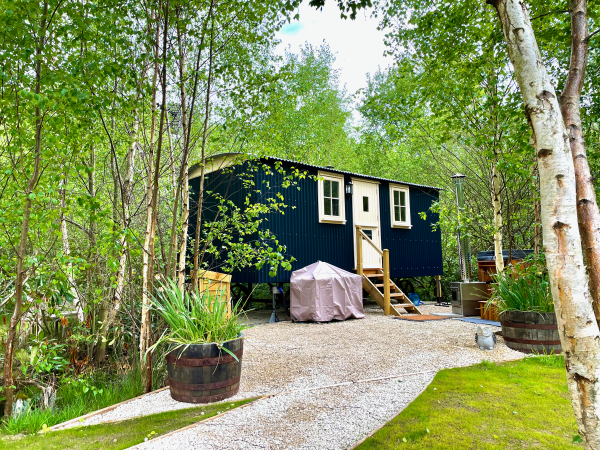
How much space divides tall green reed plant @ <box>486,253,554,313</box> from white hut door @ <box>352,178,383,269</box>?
6.07m

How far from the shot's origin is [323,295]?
9031 millimetres

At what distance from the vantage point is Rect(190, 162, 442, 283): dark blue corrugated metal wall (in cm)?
1020

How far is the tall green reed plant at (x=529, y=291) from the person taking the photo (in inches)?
206

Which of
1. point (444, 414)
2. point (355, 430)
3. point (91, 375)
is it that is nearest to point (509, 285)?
point (444, 414)

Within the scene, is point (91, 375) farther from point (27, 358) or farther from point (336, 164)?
point (336, 164)

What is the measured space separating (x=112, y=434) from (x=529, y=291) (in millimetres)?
5187

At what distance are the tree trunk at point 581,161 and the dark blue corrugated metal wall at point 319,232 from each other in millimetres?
6394

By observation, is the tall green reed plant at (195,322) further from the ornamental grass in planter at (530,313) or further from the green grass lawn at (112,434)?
the ornamental grass in planter at (530,313)

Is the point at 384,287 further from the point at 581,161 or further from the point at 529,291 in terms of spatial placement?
the point at 581,161

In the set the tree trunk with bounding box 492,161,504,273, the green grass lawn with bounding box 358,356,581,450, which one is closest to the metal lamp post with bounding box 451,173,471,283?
the tree trunk with bounding box 492,161,504,273

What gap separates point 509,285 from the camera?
5.66m

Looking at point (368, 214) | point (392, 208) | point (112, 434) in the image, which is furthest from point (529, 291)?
point (392, 208)

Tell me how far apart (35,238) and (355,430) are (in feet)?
12.9

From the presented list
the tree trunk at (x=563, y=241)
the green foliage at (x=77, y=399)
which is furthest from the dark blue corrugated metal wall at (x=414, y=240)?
the tree trunk at (x=563, y=241)
